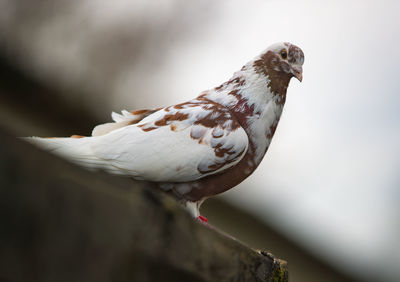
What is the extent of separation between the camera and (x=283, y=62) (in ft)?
5.57

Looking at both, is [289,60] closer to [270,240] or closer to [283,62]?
[283,62]

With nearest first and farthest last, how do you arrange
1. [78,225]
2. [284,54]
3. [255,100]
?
[78,225] < [255,100] < [284,54]

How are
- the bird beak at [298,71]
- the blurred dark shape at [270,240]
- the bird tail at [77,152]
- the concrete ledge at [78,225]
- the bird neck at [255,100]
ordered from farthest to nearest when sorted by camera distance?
1. the blurred dark shape at [270,240]
2. the bird beak at [298,71]
3. the bird neck at [255,100]
4. the bird tail at [77,152]
5. the concrete ledge at [78,225]

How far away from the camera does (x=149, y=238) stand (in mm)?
617

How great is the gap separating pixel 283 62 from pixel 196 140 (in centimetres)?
51

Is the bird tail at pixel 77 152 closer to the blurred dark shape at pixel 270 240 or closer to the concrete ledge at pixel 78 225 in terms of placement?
the concrete ledge at pixel 78 225

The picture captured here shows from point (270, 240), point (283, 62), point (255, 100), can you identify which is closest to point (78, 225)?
point (255, 100)

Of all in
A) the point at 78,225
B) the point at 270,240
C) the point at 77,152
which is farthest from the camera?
the point at 270,240

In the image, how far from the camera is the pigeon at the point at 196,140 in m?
1.37

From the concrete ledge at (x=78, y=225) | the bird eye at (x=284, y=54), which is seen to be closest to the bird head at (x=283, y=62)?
the bird eye at (x=284, y=54)

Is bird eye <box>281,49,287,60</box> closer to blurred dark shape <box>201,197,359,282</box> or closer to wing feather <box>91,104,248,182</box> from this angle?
wing feather <box>91,104,248,182</box>

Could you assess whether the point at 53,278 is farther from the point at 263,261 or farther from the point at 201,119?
Answer: the point at 201,119

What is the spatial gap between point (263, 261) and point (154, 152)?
463 millimetres

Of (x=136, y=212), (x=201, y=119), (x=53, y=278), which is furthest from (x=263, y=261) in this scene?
(x=53, y=278)
